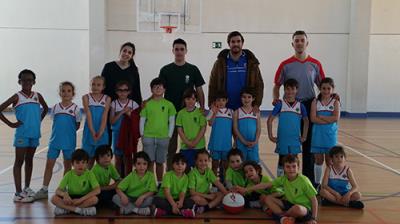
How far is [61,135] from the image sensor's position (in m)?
5.20

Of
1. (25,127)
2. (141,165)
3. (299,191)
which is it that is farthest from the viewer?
(25,127)

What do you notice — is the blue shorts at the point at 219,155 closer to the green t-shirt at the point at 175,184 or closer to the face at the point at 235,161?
the face at the point at 235,161

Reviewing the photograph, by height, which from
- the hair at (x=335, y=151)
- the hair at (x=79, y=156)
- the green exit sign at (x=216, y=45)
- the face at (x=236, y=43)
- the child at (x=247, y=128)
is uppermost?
the green exit sign at (x=216, y=45)

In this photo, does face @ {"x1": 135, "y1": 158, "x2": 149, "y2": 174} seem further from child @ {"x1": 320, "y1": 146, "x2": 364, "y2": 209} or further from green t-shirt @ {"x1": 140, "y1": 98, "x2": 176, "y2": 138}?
child @ {"x1": 320, "y1": 146, "x2": 364, "y2": 209}

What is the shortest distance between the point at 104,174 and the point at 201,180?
1040mm

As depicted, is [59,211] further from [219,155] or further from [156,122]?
[219,155]

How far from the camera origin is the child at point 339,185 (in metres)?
5.05

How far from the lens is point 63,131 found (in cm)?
520

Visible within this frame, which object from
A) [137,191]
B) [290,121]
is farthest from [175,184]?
[290,121]

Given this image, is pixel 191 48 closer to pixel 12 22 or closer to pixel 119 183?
pixel 12 22

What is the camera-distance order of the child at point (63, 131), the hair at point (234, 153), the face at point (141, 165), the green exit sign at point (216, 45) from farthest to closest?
the green exit sign at point (216, 45)
the child at point (63, 131)
the hair at point (234, 153)
the face at point (141, 165)

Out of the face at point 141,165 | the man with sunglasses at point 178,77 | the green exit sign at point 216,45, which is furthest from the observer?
the green exit sign at point 216,45

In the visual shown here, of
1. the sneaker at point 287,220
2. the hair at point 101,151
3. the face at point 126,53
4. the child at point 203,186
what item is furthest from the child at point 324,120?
the hair at point 101,151

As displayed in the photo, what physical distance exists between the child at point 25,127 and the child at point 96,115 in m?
0.51
